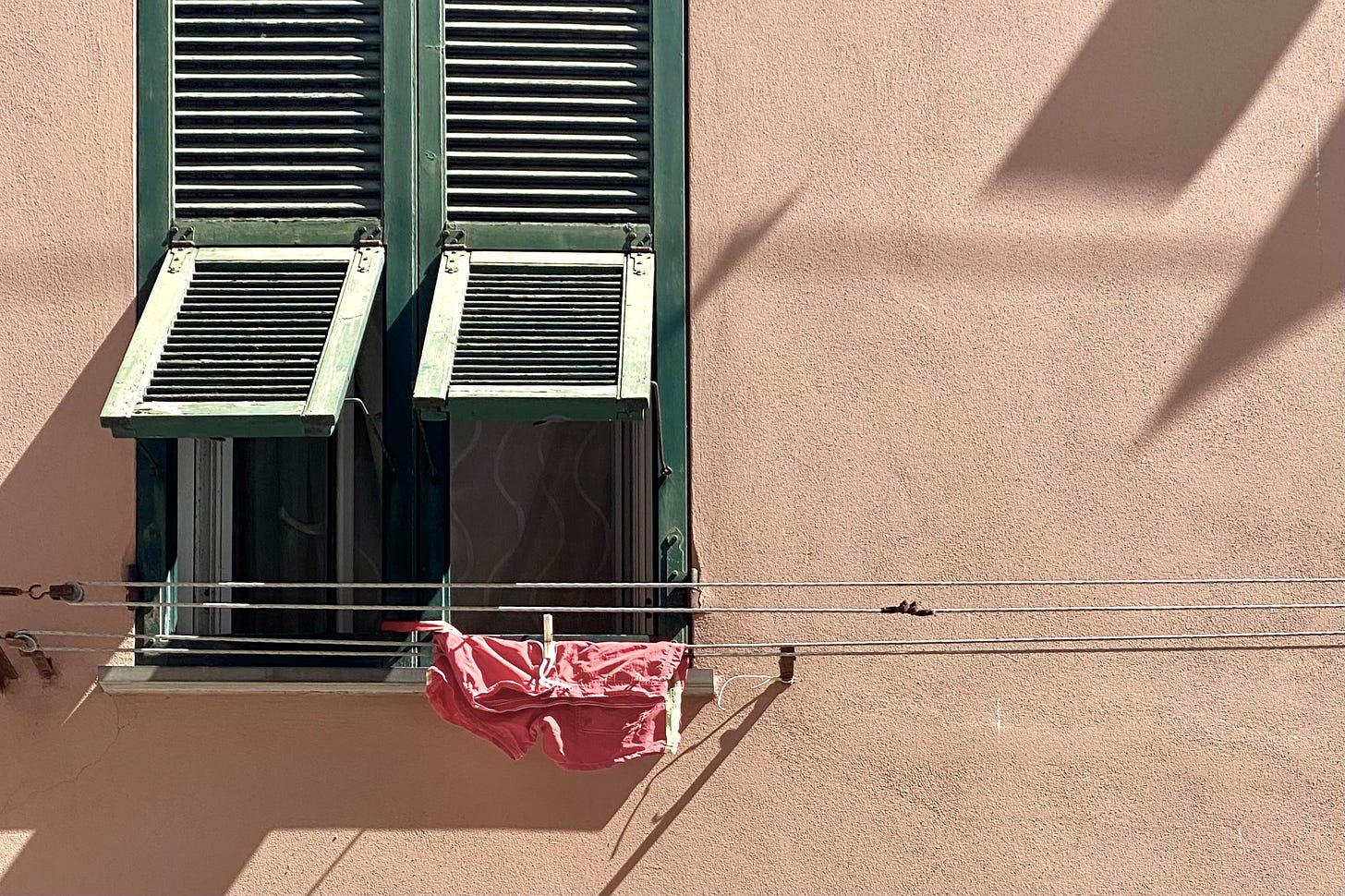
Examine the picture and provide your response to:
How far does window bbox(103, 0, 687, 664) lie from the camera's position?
4.45 metres

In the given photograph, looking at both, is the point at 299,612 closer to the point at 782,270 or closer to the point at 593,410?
the point at 593,410

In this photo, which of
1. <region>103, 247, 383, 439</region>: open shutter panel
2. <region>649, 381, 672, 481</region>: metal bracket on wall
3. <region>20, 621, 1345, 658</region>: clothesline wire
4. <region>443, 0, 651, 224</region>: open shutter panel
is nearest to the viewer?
<region>103, 247, 383, 439</region>: open shutter panel

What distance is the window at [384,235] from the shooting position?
4445 mm

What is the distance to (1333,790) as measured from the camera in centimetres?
450

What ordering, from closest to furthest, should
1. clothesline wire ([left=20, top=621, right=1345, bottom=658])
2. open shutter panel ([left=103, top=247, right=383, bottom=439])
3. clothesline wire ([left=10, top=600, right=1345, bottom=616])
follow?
open shutter panel ([left=103, top=247, right=383, bottom=439]) → clothesline wire ([left=10, top=600, right=1345, bottom=616]) → clothesline wire ([left=20, top=621, right=1345, bottom=658])

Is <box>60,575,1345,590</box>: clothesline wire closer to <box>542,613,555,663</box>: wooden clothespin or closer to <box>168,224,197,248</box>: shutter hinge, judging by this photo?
<box>542,613,555,663</box>: wooden clothespin

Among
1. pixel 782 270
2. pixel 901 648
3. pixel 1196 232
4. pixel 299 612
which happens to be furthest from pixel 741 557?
pixel 1196 232

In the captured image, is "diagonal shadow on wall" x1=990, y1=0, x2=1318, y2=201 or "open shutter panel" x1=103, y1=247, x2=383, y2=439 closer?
"open shutter panel" x1=103, y1=247, x2=383, y2=439

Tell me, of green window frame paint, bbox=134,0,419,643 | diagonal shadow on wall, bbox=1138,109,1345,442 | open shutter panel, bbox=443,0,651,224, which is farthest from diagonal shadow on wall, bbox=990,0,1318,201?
green window frame paint, bbox=134,0,419,643

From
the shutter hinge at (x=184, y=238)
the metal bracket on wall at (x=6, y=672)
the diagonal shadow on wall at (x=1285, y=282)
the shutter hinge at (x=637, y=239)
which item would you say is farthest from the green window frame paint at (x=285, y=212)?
the diagonal shadow on wall at (x=1285, y=282)

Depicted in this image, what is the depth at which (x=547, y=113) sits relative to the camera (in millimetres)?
4645

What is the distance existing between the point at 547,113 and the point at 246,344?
1.24 meters

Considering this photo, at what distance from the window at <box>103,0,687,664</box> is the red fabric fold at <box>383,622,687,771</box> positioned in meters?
0.41

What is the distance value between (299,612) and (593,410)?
4.33 ft
